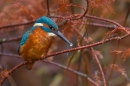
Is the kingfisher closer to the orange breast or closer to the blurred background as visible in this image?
the orange breast

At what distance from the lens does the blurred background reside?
3.15 meters

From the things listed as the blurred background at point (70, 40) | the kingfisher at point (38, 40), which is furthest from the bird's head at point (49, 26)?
the blurred background at point (70, 40)

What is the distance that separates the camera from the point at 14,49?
5477 mm

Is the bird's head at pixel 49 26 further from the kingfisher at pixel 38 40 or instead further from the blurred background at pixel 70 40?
the blurred background at pixel 70 40

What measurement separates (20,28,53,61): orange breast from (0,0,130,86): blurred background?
168mm

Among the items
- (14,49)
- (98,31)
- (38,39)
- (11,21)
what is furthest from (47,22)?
(14,49)

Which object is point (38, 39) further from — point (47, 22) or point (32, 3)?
point (32, 3)

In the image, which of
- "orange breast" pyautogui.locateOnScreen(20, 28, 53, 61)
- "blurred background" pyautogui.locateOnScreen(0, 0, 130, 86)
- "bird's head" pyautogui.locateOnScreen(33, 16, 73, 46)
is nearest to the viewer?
"bird's head" pyautogui.locateOnScreen(33, 16, 73, 46)

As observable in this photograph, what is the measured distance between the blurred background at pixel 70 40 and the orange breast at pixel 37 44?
168mm

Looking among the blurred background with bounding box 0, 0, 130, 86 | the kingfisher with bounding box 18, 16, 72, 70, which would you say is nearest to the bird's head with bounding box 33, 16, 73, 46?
the kingfisher with bounding box 18, 16, 72, 70

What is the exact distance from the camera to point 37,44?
9.68 feet

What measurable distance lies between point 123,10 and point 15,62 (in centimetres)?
178

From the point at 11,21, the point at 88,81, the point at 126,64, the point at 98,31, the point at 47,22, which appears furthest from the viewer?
the point at 126,64

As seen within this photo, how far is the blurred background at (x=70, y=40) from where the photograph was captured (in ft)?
10.3
